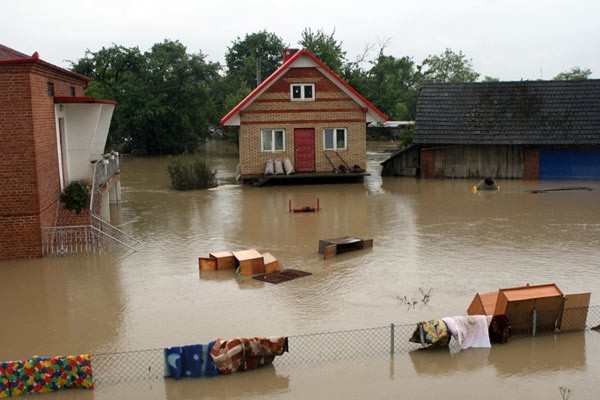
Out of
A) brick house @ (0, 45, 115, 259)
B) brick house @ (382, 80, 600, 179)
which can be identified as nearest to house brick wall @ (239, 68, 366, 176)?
brick house @ (382, 80, 600, 179)

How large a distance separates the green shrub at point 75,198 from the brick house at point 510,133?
1765 centimetres

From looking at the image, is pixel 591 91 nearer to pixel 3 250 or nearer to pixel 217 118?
pixel 3 250

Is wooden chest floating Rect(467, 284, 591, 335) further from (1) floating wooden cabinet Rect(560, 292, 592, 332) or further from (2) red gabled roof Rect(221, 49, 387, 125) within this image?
(2) red gabled roof Rect(221, 49, 387, 125)

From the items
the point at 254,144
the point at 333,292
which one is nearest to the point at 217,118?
the point at 254,144

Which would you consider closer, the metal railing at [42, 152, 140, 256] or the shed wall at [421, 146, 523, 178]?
the metal railing at [42, 152, 140, 256]

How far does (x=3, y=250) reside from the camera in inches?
603

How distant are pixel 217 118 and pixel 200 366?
151 feet

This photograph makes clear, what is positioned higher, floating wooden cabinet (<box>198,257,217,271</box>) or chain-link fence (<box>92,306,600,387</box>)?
floating wooden cabinet (<box>198,257,217,271</box>)

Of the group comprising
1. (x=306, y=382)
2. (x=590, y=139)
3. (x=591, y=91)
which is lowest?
(x=306, y=382)

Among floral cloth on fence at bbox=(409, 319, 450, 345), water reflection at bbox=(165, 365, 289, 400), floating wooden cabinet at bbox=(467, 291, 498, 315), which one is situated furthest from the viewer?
floating wooden cabinet at bbox=(467, 291, 498, 315)

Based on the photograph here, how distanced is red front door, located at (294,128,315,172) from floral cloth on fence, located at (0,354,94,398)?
21.5 m

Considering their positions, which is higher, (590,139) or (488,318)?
(590,139)

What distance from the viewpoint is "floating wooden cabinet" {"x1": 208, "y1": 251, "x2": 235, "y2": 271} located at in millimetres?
14281

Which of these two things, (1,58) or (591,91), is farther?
(591,91)
